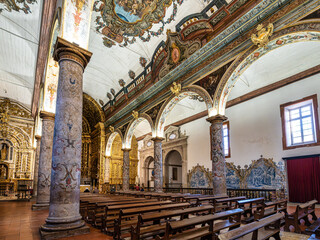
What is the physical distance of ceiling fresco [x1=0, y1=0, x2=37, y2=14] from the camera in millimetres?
8857

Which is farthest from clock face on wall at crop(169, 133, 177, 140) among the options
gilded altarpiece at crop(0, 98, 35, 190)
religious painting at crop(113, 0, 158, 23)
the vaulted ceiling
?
gilded altarpiece at crop(0, 98, 35, 190)

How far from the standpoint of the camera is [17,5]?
29.5 feet

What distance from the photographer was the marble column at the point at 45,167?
28.1ft

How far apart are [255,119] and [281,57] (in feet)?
11.8

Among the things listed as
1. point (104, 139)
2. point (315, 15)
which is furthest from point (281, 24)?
point (104, 139)

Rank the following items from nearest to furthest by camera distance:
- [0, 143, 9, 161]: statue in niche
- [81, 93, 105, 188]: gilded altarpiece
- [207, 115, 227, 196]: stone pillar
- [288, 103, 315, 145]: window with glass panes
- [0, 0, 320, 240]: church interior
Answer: [0, 0, 320, 240]: church interior, [207, 115, 227, 196]: stone pillar, [288, 103, 315, 145]: window with glass panes, [81, 93, 105, 188]: gilded altarpiece, [0, 143, 9, 161]: statue in niche

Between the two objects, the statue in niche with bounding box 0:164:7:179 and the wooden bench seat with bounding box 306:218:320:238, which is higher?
the statue in niche with bounding box 0:164:7:179

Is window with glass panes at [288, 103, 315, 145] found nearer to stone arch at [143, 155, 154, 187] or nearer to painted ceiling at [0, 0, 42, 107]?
stone arch at [143, 155, 154, 187]

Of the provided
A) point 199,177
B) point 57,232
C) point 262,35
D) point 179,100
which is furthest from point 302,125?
point 57,232

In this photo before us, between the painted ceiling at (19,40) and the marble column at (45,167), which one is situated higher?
the painted ceiling at (19,40)

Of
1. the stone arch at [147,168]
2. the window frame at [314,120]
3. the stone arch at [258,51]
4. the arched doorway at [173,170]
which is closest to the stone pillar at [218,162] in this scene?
the stone arch at [258,51]

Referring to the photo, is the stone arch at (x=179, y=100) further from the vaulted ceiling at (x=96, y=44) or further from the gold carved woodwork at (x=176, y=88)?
the vaulted ceiling at (x=96, y=44)

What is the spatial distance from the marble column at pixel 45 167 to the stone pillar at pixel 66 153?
465cm

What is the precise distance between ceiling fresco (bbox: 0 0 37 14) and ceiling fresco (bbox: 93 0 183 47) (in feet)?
8.99
